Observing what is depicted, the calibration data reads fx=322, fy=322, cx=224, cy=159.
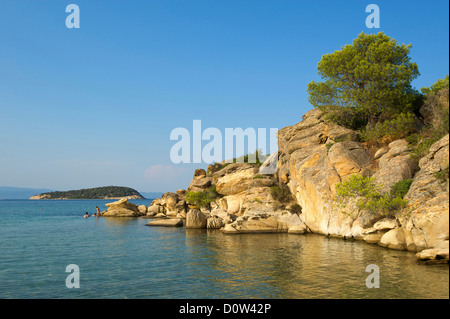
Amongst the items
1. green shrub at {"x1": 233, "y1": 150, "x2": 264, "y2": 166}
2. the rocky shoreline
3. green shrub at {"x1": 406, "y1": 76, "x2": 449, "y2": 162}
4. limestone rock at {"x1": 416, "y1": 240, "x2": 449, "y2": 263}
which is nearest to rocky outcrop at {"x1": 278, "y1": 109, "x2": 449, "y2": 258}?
the rocky shoreline

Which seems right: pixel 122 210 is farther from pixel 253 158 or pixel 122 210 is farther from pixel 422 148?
pixel 422 148

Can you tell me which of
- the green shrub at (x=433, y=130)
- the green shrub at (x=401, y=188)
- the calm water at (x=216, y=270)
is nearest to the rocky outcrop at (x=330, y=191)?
the green shrub at (x=401, y=188)

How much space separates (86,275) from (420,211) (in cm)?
2724

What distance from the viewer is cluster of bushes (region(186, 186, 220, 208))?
66.1 meters

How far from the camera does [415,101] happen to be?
1882 inches

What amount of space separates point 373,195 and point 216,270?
1963 centimetres

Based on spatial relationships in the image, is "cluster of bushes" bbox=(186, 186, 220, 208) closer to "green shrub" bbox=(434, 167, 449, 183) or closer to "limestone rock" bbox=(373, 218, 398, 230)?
"limestone rock" bbox=(373, 218, 398, 230)

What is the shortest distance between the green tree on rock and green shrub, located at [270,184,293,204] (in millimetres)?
13750

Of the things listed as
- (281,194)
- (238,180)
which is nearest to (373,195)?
(281,194)

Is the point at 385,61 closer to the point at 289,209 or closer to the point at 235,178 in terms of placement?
the point at 289,209

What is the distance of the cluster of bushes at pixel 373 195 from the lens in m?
31.1

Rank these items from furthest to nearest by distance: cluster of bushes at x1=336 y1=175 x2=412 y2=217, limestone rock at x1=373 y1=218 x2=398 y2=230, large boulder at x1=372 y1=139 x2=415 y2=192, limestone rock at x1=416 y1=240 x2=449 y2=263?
large boulder at x1=372 y1=139 x2=415 y2=192, limestone rock at x1=373 y1=218 x2=398 y2=230, cluster of bushes at x1=336 y1=175 x2=412 y2=217, limestone rock at x1=416 y1=240 x2=449 y2=263

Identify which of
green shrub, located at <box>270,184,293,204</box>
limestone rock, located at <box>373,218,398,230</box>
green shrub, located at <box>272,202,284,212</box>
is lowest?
limestone rock, located at <box>373,218,398,230</box>
